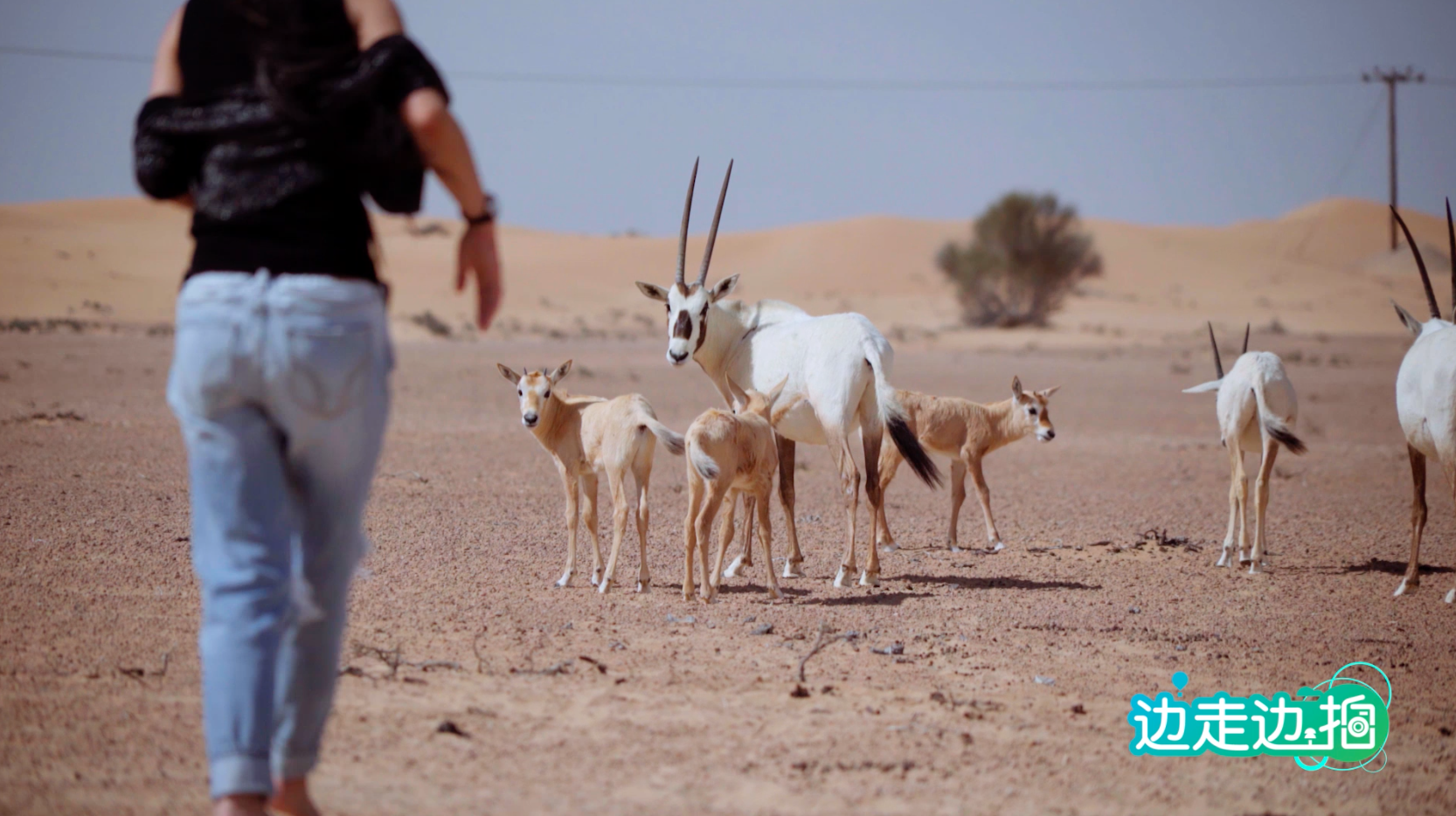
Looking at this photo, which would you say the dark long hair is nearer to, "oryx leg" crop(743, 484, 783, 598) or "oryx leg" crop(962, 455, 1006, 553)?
"oryx leg" crop(743, 484, 783, 598)

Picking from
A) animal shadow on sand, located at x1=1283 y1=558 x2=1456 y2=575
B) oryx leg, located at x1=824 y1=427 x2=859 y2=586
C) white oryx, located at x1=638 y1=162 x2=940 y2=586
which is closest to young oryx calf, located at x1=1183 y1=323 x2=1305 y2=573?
animal shadow on sand, located at x1=1283 y1=558 x2=1456 y2=575

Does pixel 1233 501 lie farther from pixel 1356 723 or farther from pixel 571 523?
pixel 571 523

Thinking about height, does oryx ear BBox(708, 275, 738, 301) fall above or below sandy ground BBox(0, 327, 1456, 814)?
above

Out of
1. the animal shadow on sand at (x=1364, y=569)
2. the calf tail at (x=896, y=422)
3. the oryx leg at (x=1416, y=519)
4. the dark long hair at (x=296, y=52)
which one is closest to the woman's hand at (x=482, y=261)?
the dark long hair at (x=296, y=52)

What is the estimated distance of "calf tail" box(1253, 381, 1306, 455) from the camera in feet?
32.0

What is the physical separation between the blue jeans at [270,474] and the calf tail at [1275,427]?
8.42m

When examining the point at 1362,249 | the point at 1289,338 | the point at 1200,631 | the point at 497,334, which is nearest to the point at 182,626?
the point at 1200,631

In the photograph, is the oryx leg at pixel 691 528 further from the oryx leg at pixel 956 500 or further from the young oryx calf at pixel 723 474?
the oryx leg at pixel 956 500

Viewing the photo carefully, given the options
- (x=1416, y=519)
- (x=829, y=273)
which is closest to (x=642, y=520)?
(x=1416, y=519)

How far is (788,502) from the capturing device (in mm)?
9297

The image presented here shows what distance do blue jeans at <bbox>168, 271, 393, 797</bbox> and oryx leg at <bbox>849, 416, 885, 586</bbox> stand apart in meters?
5.84

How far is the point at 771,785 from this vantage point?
445 cm

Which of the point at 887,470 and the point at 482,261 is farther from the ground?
the point at 482,261

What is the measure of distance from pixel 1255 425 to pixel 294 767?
361 inches
